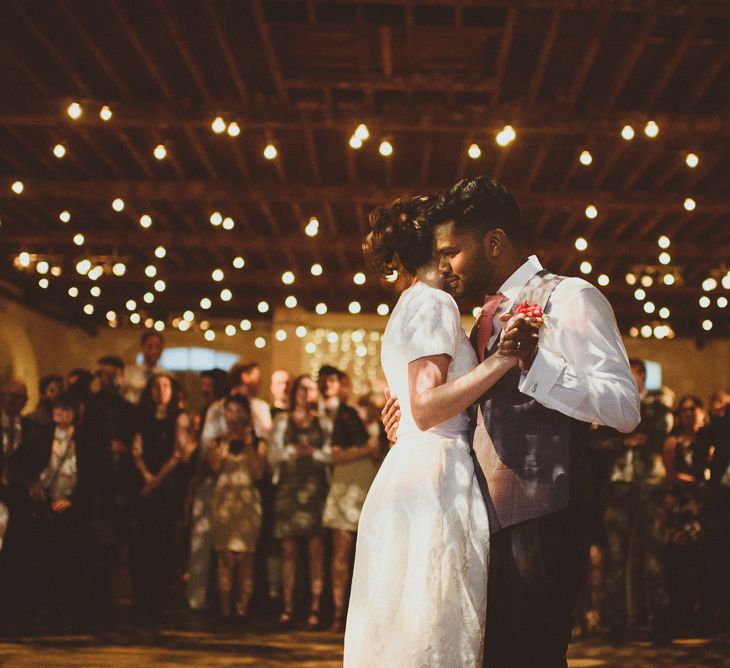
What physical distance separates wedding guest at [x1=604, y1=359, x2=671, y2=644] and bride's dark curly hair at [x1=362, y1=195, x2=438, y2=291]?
3639 mm

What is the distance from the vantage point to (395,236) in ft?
8.43

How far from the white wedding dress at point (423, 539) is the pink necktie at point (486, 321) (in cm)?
6

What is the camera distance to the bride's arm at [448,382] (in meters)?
1.96

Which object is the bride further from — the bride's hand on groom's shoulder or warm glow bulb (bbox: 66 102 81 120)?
warm glow bulb (bbox: 66 102 81 120)

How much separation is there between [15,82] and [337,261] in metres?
6.89

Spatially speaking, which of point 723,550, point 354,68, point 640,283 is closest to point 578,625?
point 723,550

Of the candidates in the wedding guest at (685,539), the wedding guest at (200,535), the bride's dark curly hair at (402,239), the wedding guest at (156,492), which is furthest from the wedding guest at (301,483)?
the bride's dark curly hair at (402,239)

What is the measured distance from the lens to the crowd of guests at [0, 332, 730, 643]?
6.24 meters

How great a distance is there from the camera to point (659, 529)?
19.9 ft

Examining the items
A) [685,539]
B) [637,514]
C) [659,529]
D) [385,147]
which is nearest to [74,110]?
[385,147]

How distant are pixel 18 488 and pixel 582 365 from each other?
5.13m

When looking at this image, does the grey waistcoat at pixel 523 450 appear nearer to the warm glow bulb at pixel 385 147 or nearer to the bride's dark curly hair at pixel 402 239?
the bride's dark curly hair at pixel 402 239

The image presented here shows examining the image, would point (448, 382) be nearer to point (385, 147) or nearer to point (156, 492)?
point (156, 492)

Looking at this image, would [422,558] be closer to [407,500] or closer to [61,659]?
[407,500]
